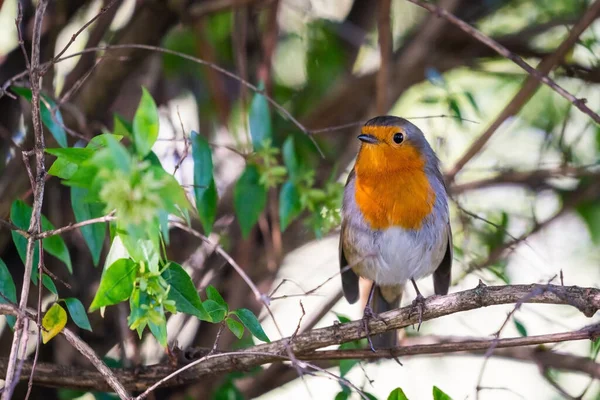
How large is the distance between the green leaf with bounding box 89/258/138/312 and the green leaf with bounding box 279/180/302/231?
106 centimetres

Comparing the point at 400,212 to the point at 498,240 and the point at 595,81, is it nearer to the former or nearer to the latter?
the point at 498,240

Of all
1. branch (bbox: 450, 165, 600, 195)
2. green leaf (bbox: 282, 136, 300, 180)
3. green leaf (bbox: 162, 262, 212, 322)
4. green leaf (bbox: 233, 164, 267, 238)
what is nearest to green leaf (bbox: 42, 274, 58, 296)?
green leaf (bbox: 162, 262, 212, 322)

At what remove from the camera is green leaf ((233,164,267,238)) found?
9.52 feet

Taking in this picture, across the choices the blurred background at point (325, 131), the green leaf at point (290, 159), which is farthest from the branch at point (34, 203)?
the blurred background at point (325, 131)

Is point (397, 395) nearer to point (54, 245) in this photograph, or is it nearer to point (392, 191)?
point (54, 245)

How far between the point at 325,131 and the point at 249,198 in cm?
90

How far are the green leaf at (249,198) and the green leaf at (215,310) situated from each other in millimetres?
698

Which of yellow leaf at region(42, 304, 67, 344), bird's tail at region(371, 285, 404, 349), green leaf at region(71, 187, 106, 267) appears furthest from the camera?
bird's tail at region(371, 285, 404, 349)

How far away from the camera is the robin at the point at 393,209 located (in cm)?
332

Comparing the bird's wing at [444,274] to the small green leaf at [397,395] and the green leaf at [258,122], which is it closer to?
the green leaf at [258,122]

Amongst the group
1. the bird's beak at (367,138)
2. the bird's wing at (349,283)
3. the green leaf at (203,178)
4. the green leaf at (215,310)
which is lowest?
the green leaf at (215,310)

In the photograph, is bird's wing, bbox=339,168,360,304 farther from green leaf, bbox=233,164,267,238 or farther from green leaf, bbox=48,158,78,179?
green leaf, bbox=48,158,78,179

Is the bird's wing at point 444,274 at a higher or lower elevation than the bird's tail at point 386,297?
higher

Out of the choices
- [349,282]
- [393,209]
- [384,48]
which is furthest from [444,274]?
[384,48]
